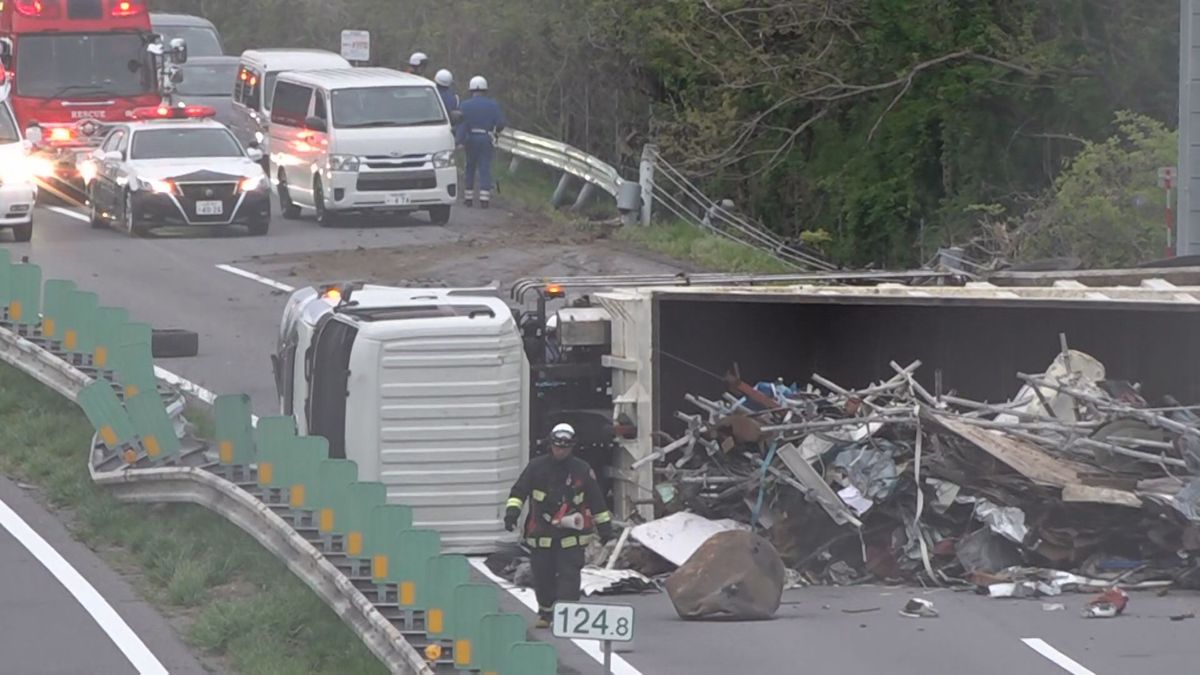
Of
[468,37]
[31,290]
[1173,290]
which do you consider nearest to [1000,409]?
[1173,290]

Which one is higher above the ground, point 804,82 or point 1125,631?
point 804,82

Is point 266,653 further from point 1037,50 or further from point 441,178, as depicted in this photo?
point 1037,50

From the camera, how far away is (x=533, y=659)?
1056 centimetres

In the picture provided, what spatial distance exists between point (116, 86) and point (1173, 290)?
2213cm

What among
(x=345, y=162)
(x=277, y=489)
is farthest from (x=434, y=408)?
(x=345, y=162)

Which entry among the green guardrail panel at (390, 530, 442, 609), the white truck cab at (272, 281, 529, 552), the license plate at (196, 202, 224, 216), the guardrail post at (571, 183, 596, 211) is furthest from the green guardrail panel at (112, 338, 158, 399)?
the guardrail post at (571, 183, 596, 211)

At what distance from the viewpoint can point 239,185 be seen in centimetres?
3092

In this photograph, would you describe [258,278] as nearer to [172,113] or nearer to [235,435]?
[172,113]

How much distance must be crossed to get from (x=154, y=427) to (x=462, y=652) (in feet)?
20.9

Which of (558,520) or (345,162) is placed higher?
(345,162)

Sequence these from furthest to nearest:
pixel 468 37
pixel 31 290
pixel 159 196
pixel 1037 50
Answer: pixel 468 37
pixel 1037 50
pixel 159 196
pixel 31 290

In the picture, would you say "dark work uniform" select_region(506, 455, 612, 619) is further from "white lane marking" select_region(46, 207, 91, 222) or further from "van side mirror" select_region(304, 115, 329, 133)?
"white lane marking" select_region(46, 207, 91, 222)

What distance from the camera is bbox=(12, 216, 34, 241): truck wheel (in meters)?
30.0

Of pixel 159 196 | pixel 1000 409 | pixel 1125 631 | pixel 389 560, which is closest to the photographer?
pixel 389 560
